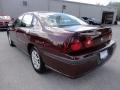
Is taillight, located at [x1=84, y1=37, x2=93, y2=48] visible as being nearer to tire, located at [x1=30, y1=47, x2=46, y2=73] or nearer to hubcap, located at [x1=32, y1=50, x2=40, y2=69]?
tire, located at [x1=30, y1=47, x2=46, y2=73]

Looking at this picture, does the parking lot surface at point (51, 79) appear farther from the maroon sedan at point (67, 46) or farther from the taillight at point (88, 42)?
the taillight at point (88, 42)

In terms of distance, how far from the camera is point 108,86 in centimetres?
290

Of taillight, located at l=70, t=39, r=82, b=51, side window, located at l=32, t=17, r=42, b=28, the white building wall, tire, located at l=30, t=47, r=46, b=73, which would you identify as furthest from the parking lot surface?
the white building wall

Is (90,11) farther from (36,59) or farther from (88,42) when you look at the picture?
(88,42)

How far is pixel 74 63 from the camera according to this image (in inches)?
95.0

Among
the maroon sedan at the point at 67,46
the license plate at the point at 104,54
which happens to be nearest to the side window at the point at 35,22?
the maroon sedan at the point at 67,46

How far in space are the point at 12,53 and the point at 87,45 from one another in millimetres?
3224

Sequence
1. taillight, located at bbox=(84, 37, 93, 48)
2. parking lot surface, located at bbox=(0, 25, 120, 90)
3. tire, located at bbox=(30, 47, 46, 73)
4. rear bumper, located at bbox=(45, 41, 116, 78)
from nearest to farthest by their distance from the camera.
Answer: rear bumper, located at bbox=(45, 41, 116, 78), taillight, located at bbox=(84, 37, 93, 48), parking lot surface, located at bbox=(0, 25, 120, 90), tire, located at bbox=(30, 47, 46, 73)

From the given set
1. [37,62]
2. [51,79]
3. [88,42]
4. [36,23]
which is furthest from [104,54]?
[36,23]

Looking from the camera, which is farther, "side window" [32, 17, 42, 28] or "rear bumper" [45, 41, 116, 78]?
"side window" [32, 17, 42, 28]

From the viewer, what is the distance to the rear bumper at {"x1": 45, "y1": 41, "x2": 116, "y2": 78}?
244cm

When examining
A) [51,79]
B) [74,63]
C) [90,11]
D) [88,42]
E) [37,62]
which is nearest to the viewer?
[74,63]

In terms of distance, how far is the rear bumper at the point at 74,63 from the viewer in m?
2.44

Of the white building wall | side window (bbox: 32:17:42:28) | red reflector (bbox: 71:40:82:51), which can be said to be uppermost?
the white building wall
